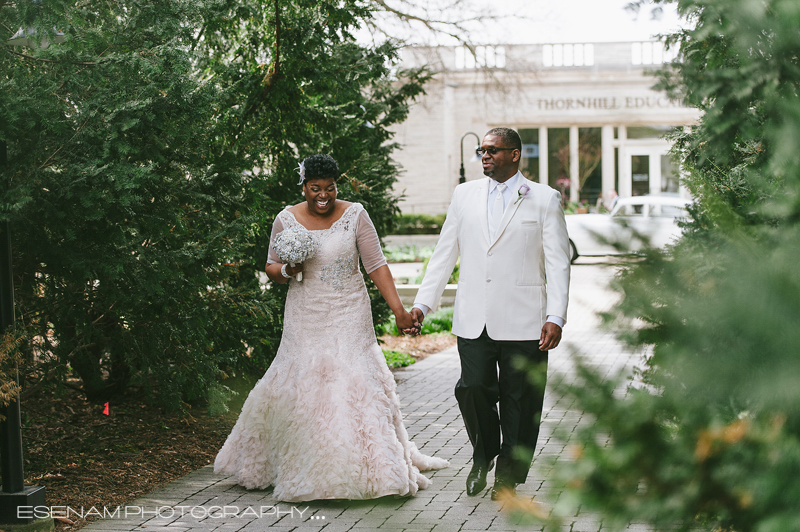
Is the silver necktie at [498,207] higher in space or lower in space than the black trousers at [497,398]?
higher

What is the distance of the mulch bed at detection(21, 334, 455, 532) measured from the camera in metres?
4.90

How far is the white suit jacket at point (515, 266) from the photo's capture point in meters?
4.70

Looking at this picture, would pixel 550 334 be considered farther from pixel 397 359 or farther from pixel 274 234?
pixel 397 359

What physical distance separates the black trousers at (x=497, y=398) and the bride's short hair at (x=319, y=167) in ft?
4.46

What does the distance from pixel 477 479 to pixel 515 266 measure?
4.30ft

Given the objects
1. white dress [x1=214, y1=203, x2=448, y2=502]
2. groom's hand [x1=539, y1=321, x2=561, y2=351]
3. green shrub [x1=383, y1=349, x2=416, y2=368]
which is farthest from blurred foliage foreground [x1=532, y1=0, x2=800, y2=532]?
green shrub [x1=383, y1=349, x2=416, y2=368]

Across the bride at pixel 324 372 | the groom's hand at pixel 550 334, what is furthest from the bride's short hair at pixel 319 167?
Answer: the groom's hand at pixel 550 334

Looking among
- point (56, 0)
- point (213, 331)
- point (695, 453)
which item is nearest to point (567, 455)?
point (695, 453)

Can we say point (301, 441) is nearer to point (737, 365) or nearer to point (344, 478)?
point (344, 478)

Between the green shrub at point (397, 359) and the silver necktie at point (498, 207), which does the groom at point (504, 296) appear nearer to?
the silver necktie at point (498, 207)

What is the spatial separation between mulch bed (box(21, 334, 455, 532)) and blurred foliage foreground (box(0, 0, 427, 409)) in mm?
415

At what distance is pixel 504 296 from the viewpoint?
4.73 m

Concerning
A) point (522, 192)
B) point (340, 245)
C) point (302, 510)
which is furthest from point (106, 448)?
point (522, 192)

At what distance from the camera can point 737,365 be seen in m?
1.00
